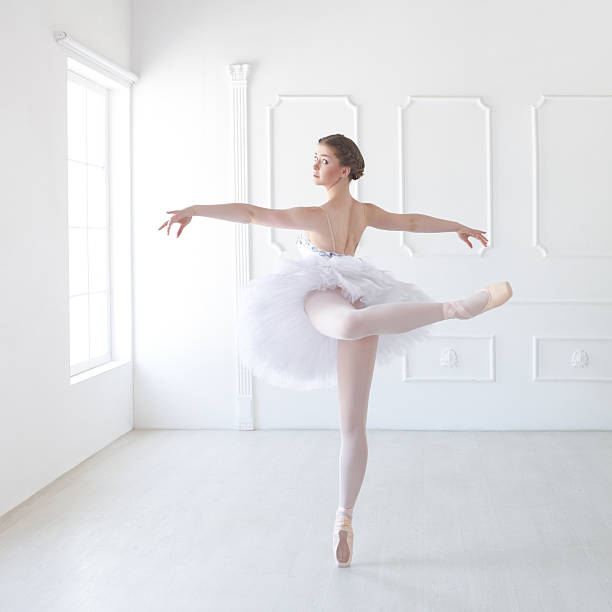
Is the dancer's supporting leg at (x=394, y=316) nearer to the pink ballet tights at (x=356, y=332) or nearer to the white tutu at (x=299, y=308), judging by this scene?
the pink ballet tights at (x=356, y=332)

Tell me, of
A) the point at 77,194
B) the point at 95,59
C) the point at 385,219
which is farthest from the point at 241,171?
the point at 385,219

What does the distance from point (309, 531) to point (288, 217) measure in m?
1.37

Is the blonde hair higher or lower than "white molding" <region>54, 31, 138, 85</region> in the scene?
lower

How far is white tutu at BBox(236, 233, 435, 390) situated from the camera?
10.1 ft

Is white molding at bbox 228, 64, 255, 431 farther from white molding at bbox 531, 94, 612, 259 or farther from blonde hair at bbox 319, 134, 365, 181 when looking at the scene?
blonde hair at bbox 319, 134, 365, 181

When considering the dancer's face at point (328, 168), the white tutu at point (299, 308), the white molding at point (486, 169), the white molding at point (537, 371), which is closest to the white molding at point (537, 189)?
the white molding at point (486, 169)

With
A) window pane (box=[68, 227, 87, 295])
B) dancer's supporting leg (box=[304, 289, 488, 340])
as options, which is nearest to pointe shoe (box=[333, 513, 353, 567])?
dancer's supporting leg (box=[304, 289, 488, 340])

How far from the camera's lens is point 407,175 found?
18.3ft

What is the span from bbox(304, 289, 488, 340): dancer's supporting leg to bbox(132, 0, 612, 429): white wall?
9.40 ft

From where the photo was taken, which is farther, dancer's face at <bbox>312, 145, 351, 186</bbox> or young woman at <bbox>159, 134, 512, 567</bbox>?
dancer's face at <bbox>312, 145, 351, 186</bbox>

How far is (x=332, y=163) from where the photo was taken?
321 cm

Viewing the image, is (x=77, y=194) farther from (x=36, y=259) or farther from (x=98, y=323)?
(x=36, y=259)

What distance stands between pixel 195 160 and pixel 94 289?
3.67 feet

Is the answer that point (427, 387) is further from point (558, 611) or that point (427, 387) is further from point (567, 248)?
point (558, 611)
